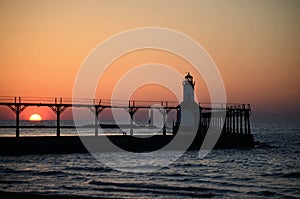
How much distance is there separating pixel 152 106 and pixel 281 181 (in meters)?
23.6

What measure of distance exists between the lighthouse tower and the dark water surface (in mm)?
14953

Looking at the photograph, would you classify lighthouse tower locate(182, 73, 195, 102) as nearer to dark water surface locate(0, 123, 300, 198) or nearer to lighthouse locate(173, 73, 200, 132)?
lighthouse locate(173, 73, 200, 132)

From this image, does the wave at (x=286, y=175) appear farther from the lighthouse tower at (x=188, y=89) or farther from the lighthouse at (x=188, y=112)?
the lighthouse tower at (x=188, y=89)

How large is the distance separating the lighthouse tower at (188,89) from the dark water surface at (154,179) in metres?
15.0

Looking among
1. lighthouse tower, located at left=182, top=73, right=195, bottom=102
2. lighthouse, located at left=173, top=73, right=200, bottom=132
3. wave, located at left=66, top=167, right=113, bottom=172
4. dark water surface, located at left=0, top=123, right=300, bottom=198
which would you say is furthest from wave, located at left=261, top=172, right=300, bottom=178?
lighthouse tower, located at left=182, top=73, right=195, bottom=102

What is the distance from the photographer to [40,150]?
3912 cm

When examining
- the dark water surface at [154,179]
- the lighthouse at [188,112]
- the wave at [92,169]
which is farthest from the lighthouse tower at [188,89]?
the wave at [92,169]

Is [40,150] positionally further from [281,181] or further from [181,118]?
[281,181]

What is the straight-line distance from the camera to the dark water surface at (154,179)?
21.2 m

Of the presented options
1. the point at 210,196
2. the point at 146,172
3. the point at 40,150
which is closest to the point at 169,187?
the point at 210,196

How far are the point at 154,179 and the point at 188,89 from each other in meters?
27.2

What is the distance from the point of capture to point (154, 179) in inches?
1001

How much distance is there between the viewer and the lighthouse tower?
51.4 metres

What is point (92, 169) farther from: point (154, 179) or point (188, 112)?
point (188, 112)
